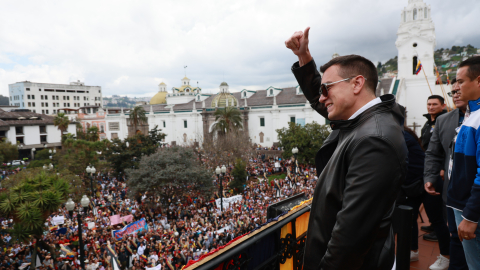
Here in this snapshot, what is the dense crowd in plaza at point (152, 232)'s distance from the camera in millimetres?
9213

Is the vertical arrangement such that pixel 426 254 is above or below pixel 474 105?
below

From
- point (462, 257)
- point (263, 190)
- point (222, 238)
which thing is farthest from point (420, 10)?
point (462, 257)

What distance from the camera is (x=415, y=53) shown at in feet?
96.5

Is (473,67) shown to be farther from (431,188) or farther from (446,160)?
(431,188)

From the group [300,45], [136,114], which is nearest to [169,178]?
[300,45]

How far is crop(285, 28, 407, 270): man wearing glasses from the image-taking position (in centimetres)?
122

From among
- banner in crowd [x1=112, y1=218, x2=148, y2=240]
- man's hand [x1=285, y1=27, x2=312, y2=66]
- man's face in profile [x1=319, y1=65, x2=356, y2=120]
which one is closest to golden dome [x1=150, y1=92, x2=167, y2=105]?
banner in crowd [x1=112, y1=218, x2=148, y2=240]

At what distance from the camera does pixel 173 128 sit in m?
44.2

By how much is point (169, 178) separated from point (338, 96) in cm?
1484

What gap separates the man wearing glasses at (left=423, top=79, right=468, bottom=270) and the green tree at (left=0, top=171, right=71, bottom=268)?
36.4 ft

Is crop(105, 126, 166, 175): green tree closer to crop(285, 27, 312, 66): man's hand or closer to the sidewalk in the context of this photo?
the sidewalk

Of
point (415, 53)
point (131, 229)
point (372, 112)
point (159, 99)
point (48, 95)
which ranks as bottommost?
point (131, 229)

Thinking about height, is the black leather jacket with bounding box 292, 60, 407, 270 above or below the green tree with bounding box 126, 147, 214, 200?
above

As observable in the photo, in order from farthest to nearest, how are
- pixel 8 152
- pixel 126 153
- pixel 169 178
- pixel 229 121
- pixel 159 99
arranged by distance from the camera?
pixel 159 99 < pixel 8 152 < pixel 229 121 < pixel 126 153 < pixel 169 178
